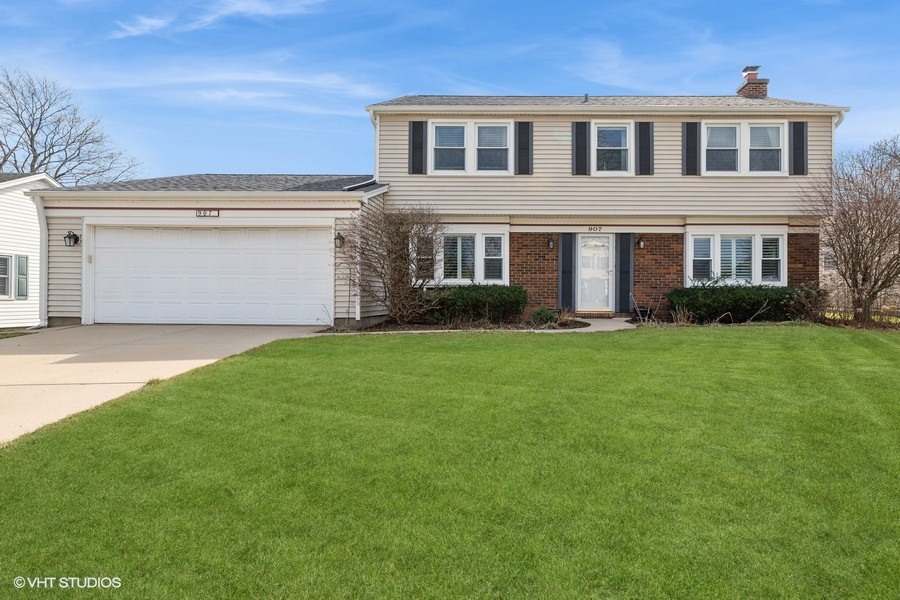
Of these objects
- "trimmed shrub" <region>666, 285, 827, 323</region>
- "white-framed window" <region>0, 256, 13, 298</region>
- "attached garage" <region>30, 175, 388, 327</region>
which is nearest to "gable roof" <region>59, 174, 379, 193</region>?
"attached garage" <region>30, 175, 388, 327</region>

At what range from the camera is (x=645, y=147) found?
564 inches

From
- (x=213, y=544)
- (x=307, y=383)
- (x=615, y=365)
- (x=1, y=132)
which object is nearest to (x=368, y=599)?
(x=213, y=544)

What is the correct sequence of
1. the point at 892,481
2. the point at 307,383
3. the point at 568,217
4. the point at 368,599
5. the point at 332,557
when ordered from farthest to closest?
1. the point at 568,217
2. the point at 307,383
3. the point at 892,481
4. the point at 332,557
5. the point at 368,599

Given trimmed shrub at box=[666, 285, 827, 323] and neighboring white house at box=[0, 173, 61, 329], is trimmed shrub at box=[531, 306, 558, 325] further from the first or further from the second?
neighboring white house at box=[0, 173, 61, 329]

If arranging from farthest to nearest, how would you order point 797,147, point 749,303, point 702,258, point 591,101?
1. point 591,101
2. point 702,258
3. point 797,147
4. point 749,303

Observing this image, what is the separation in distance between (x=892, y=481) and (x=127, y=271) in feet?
45.9

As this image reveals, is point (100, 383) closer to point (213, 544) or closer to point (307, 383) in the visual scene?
point (307, 383)

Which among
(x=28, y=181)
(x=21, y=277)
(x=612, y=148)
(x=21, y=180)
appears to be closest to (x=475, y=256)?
(x=612, y=148)

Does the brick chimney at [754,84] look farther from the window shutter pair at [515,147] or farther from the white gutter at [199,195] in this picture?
the white gutter at [199,195]

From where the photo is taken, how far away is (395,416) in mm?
4762

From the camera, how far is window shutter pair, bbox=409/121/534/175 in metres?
14.4

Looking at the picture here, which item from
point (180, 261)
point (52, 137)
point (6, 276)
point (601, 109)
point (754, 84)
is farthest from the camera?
point (52, 137)

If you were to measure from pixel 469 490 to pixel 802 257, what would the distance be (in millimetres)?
14462

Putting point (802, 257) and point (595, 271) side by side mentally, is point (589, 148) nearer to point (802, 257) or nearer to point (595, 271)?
point (595, 271)
